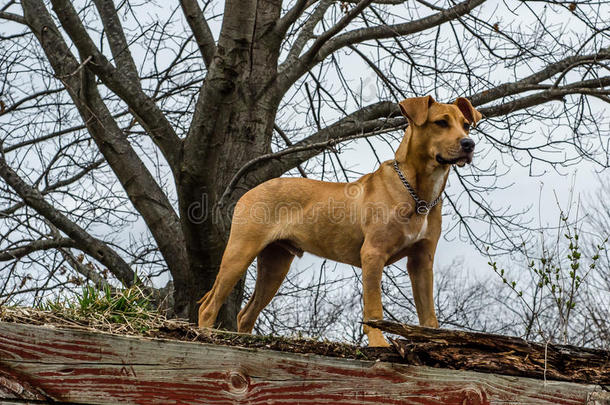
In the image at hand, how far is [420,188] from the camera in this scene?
192 inches

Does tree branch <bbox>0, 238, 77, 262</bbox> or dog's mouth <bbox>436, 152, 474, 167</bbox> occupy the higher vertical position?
dog's mouth <bbox>436, 152, 474, 167</bbox>

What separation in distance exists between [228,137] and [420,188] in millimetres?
3421

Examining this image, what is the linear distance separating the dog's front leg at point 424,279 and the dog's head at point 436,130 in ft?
2.08

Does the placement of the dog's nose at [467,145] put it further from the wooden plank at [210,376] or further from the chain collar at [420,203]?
the wooden plank at [210,376]

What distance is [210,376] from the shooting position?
3539mm

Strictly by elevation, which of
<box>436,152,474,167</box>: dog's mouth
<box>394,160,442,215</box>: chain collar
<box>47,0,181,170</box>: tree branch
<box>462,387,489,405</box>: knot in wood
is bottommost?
<box>462,387,489,405</box>: knot in wood

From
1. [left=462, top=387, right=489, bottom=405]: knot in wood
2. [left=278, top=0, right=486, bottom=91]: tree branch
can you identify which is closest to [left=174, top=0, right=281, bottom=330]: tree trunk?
[left=278, top=0, right=486, bottom=91]: tree branch

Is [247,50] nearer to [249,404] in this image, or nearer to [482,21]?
[249,404]

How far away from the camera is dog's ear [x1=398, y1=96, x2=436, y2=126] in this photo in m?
4.83

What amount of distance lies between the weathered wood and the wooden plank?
0.23 feet

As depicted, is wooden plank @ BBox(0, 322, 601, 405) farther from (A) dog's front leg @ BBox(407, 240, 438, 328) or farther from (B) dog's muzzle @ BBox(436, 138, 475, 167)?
(B) dog's muzzle @ BBox(436, 138, 475, 167)

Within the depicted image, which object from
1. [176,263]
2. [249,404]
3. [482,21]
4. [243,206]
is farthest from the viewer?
[482,21]

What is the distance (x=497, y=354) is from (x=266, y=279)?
2.46 metres

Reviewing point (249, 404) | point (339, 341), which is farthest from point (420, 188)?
point (249, 404)
